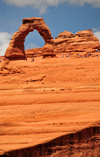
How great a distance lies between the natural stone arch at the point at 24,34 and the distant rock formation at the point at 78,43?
688 inches

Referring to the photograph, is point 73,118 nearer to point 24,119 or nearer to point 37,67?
point 24,119

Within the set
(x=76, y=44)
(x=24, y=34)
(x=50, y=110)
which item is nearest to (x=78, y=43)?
(x=76, y=44)

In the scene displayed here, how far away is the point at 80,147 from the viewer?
3.44m

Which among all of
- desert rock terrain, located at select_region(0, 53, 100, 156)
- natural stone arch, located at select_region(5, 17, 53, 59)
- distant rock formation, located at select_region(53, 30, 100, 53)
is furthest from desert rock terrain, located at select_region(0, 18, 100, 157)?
distant rock formation, located at select_region(53, 30, 100, 53)

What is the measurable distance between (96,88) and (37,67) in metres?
3.91

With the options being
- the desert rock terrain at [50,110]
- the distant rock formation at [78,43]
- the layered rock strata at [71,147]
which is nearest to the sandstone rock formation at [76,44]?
the distant rock formation at [78,43]

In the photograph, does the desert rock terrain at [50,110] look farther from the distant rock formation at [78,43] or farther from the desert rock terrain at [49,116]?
the distant rock formation at [78,43]

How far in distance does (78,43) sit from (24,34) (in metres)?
19.8

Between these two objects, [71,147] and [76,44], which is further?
[76,44]

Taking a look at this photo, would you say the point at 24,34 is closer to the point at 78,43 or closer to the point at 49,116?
the point at 49,116

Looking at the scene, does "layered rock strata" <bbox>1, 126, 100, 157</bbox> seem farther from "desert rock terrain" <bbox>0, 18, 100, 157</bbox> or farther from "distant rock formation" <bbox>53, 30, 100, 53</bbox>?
"distant rock formation" <bbox>53, 30, 100, 53</bbox>

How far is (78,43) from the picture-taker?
35.1m

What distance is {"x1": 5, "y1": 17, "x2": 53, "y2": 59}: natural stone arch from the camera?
A: 57.6 feet

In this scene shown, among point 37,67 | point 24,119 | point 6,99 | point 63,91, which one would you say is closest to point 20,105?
point 6,99
